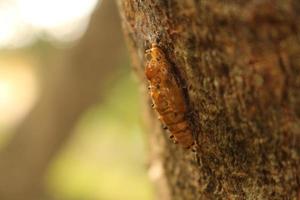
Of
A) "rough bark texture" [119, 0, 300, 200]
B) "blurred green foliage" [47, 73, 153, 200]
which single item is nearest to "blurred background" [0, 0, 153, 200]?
"blurred green foliage" [47, 73, 153, 200]

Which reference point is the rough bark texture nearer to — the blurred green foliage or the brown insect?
the brown insect

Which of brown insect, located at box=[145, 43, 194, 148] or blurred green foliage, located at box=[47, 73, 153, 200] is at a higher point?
brown insect, located at box=[145, 43, 194, 148]

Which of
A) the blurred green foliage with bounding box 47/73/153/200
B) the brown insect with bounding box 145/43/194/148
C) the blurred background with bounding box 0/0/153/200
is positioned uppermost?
the brown insect with bounding box 145/43/194/148

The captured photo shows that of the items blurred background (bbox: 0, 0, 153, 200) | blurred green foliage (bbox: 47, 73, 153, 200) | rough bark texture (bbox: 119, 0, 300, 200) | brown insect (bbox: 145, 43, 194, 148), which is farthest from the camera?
blurred green foliage (bbox: 47, 73, 153, 200)

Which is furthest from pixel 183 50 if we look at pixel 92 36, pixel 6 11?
pixel 6 11

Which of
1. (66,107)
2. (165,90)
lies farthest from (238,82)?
(66,107)

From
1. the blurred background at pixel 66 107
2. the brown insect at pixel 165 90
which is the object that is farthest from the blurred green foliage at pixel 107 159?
the brown insect at pixel 165 90

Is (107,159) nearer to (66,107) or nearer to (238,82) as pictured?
(66,107)
